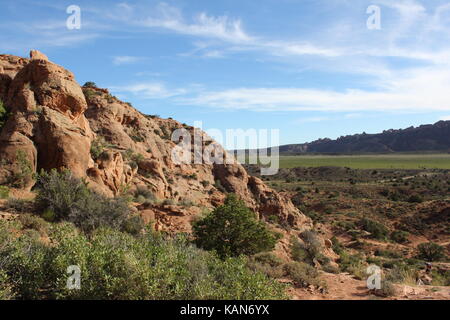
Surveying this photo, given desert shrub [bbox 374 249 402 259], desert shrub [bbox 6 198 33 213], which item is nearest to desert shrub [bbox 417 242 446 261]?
desert shrub [bbox 374 249 402 259]

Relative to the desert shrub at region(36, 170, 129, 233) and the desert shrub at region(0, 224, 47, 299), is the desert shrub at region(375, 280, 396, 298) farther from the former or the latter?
the desert shrub at region(0, 224, 47, 299)

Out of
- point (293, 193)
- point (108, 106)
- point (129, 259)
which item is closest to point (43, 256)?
point (129, 259)

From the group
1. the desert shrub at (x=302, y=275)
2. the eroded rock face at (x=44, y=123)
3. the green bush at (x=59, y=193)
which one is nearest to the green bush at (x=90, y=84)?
the eroded rock face at (x=44, y=123)

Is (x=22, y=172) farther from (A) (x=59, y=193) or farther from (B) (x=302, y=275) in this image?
(B) (x=302, y=275)

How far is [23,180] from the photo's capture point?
11867 mm

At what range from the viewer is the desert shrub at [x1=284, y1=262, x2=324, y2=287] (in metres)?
8.89

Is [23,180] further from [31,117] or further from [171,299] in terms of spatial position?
[171,299]

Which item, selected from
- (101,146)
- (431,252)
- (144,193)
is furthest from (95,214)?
(431,252)

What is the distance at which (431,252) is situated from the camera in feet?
74.9

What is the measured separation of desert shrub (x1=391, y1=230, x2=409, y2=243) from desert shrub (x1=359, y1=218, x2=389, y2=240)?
54cm

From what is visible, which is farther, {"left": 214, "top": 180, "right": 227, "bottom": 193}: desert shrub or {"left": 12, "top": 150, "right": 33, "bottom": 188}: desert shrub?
{"left": 214, "top": 180, "right": 227, "bottom": 193}: desert shrub

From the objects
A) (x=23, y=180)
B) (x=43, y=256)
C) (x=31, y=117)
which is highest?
(x=31, y=117)
